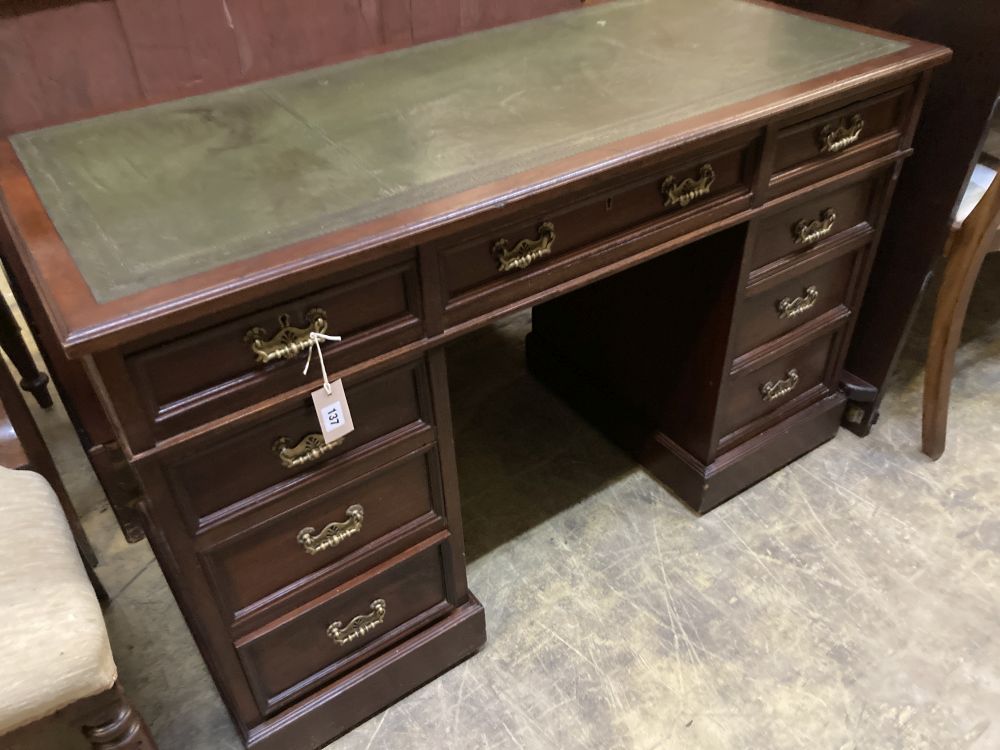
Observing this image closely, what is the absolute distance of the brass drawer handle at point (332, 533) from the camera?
1.05 metres

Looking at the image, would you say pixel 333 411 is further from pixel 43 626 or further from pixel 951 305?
pixel 951 305

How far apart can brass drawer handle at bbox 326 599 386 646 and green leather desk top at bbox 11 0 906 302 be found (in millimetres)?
608

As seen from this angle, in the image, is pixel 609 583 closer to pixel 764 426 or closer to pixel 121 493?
pixel 764 426

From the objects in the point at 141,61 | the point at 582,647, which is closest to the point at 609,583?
the point at 582,647

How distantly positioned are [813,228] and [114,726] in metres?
1.27

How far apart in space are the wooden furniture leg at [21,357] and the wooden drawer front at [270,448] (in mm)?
984

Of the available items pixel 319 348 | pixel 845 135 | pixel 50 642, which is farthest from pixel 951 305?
pixel 50 642

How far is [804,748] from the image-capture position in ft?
4.05

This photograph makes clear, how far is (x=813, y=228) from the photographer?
136 centimetres

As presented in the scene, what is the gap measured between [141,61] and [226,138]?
0.31m

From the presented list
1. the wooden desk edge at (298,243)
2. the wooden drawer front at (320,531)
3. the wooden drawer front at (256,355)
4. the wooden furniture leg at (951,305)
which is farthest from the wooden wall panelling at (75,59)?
the wooden furniture leg at (951,305)

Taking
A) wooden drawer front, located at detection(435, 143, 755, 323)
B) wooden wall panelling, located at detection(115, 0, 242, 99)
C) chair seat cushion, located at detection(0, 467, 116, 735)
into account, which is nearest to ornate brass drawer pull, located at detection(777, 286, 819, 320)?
wooden drawer front, located at detection(435, 143, 755, 323)

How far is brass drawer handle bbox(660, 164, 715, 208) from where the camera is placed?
1.10 meters

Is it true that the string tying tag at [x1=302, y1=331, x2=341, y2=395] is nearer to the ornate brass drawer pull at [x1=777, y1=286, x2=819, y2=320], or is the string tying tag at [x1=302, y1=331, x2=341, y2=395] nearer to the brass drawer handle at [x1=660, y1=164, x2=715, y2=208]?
the brass drawer handle at [x1=660, y1=164, x2=715, y2=208]
